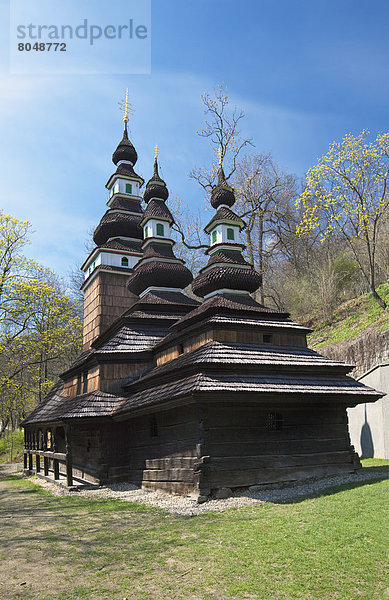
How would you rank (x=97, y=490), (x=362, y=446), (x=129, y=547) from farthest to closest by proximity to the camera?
1. (x=362, y=446)
2. (x=97, y=490)
3. (x=129, y=547)

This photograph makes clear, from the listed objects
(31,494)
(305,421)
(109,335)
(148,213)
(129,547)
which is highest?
(148,213)

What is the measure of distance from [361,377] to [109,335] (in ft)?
31.4

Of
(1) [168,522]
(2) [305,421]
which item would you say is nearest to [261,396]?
(2) [305,421]

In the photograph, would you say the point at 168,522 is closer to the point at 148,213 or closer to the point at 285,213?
the point at 148,213

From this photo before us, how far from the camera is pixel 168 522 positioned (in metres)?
8.42

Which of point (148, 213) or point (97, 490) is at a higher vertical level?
point (148, 213)

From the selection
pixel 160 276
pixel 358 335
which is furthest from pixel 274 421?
→ pixel 358 335

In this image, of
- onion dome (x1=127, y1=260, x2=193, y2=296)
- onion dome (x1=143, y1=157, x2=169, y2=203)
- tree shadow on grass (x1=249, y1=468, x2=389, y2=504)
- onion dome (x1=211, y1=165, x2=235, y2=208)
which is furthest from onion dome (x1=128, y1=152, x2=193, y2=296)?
tree shadow on grass (x1=249, y1=468, x2=389, y2=504)

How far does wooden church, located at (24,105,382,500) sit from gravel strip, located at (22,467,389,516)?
23 cm

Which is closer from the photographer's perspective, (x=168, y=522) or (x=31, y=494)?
A: (x=168, y=522)

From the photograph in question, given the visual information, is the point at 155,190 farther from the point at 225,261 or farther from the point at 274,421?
the point at 274,421

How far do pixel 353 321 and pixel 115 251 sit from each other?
11.9 m

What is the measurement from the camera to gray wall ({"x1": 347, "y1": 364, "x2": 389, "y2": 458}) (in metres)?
14.9

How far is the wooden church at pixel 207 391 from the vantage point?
10750 millimetres
